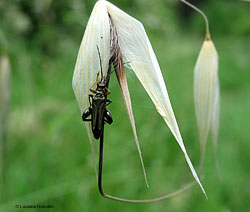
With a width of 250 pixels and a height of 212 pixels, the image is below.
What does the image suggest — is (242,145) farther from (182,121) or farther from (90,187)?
(90,187)

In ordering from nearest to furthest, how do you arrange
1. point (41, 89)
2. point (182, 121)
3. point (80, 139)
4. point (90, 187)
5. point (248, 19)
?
point (90, 187)
point (80, 139)
point (41, 89)
point (182, 121)
point (248, 19)

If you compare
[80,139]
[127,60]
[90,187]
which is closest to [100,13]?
[127,60]

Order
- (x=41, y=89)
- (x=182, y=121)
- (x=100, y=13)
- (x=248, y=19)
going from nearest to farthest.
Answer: (x=100, y=13) → (x=41, y=89) → (x=182, y=121) → (x=248, y=19)

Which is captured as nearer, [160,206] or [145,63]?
[145,63]

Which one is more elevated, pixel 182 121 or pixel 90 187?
pixel 90 187

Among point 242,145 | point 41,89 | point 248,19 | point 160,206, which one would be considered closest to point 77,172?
point 160,206

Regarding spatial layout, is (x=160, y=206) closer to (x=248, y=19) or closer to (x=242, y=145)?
(x=242, y=145)

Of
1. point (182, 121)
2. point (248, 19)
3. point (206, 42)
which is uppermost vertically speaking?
point (206, 42)

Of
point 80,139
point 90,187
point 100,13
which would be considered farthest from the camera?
point 80,139

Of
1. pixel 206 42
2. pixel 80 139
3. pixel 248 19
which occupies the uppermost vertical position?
pixel 206 42
